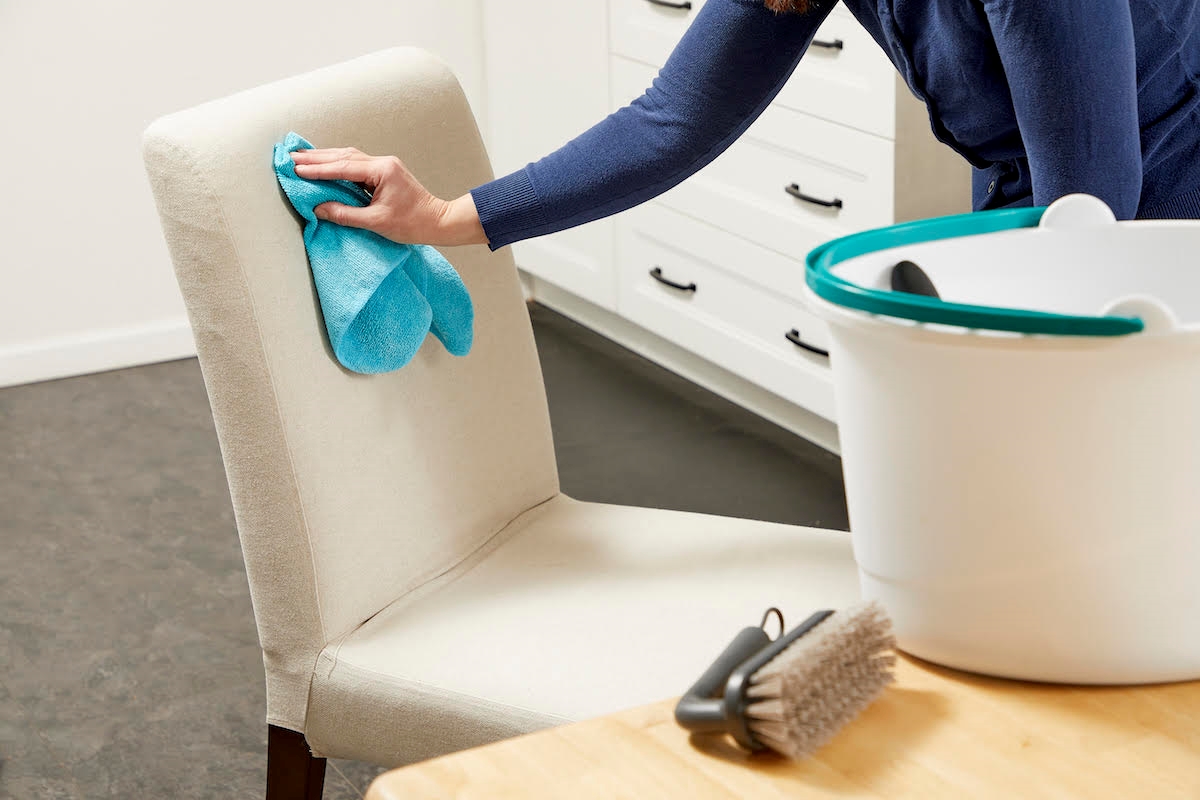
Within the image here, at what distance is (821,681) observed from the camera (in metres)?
0.64

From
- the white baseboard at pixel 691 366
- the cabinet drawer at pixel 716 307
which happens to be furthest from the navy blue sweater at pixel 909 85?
the white baseboard at pixel 691 366

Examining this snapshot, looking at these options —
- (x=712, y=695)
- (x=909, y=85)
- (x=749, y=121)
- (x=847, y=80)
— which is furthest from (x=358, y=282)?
(x=847, y=80)

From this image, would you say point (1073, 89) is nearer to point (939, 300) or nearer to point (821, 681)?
point (939, 300)

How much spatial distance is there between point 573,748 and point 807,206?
73.2 inches

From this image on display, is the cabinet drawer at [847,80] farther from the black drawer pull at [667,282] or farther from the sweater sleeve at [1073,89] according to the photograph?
the sweater sleeve at [1073,89]

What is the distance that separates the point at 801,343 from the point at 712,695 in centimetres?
187

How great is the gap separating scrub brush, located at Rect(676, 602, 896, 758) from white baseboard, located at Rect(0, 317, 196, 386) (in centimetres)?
261

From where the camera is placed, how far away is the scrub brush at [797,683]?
2.05 feet

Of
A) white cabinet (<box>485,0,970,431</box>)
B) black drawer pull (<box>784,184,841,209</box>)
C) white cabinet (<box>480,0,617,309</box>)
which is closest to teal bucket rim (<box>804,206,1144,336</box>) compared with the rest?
white cabinet (<box>485,0,970,431</box>)

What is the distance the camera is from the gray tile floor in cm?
179

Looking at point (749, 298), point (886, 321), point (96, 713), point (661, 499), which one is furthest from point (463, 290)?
Answer: point (749, 298)

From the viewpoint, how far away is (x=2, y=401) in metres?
2.95

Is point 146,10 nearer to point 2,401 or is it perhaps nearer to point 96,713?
point 2,401

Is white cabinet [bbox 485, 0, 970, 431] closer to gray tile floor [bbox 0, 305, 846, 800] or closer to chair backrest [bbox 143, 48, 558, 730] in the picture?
gray tile floor [bbox 0, 305, 846, 800]
